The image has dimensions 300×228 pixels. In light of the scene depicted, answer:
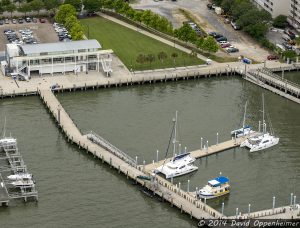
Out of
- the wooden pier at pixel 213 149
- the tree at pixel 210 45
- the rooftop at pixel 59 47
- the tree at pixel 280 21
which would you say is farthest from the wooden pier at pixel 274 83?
the rooftop at pixel 59 47

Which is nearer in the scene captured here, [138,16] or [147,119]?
[147,119]

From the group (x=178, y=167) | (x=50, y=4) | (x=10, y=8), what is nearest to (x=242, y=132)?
(x=178, y=167)

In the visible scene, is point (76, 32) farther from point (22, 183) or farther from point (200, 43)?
point (22, 183)

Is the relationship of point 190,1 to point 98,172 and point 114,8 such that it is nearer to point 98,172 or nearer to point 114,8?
point 114,8

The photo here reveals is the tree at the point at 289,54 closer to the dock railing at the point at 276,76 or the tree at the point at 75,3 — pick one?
the dock railing at the point at 276,76

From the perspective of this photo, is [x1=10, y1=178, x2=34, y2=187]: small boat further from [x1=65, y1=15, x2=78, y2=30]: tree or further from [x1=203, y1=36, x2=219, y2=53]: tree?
[x1=65, y1=15, x2=78, y2=30]: tree

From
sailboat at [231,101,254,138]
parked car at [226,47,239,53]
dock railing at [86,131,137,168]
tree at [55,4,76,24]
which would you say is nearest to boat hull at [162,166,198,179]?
dock railing at [86,131,137,168]
